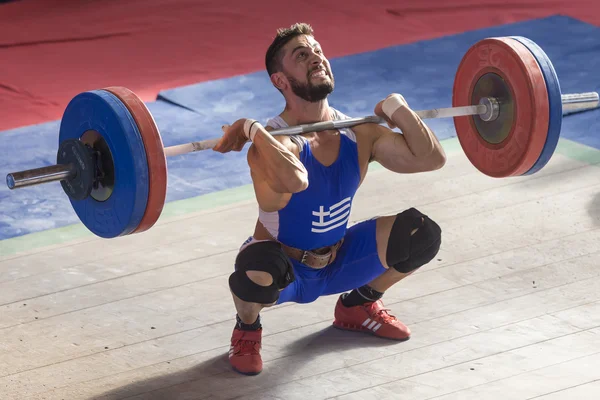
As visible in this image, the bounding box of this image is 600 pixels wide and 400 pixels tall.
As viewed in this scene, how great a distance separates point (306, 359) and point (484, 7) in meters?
3.83

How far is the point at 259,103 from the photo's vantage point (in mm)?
4609

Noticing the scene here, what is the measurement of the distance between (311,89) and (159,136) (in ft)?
1.28

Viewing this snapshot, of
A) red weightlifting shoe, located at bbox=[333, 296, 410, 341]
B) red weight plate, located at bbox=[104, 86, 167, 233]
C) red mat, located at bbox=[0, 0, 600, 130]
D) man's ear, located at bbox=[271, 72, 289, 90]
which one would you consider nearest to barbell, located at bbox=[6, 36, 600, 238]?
red weight plate, located at bbox=[104, 86, 167, 233]

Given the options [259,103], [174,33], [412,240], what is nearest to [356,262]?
[412,240]

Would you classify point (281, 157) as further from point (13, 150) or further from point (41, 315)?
point (13, 150)

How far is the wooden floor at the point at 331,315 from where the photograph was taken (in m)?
2.42

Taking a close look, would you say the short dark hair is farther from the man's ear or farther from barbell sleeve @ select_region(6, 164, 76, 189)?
barbell sleeve @ select_region(6, 164, 76, 189)

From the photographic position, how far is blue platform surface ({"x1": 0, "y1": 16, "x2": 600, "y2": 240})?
375cm

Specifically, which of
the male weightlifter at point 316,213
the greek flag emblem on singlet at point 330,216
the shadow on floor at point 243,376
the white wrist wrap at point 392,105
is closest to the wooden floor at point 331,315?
the shadow on floor at point 243,376

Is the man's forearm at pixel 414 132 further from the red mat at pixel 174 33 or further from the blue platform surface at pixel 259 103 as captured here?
the red mat at pixel 174 33

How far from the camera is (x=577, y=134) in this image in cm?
408

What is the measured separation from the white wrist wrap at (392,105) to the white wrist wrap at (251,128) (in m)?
0.34

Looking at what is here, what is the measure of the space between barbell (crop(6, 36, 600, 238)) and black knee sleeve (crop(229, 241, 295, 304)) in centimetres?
24

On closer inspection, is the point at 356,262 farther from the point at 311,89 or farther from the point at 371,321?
the point at 311,89
